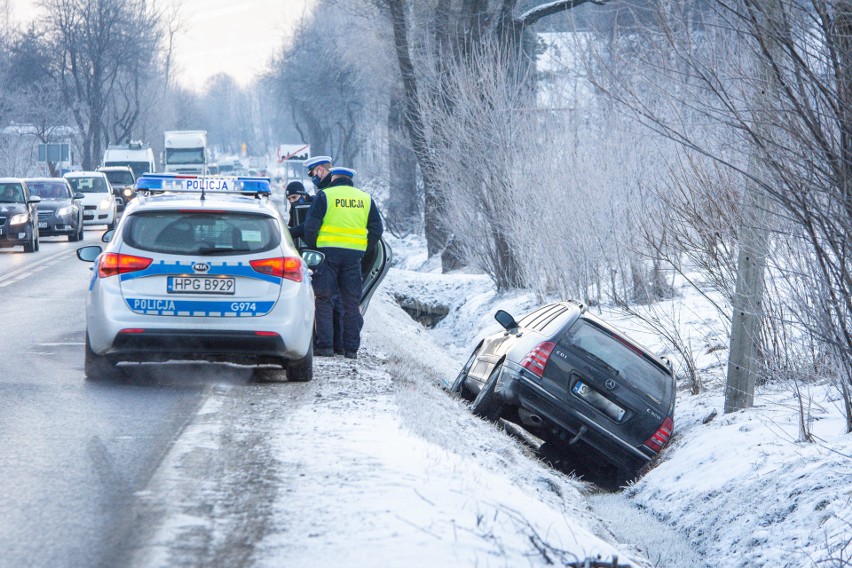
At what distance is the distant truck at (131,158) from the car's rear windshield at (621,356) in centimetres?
4637

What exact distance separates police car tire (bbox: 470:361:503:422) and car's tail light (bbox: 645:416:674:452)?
130 cm

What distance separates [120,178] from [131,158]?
7.24 meters

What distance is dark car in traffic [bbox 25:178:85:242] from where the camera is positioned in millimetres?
31469

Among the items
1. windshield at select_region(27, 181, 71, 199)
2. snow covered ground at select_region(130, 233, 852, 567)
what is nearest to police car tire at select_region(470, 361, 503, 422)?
snow covered ground at select_region(130, 233, 852, 567)

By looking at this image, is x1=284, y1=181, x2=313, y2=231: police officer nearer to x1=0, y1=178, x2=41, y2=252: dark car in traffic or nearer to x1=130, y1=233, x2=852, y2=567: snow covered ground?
x1=130, y1=233, x2=852, y2=567: snow covered ground

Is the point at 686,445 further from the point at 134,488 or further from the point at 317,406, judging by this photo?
the point at 134,488

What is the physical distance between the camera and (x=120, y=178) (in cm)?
4825

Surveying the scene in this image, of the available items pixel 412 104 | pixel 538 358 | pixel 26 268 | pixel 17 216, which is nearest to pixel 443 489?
pixel 538 358

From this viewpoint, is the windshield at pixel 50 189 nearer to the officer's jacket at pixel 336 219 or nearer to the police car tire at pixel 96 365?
the officer's jacket at pixel 336 219

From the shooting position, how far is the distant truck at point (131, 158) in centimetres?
5500

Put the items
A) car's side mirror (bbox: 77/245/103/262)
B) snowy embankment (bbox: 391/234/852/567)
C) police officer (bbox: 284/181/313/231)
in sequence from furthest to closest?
police officer (bbox: 284/181/313/231) < car's side mirror (bbox: 77/245/103/262) < snowy embankment (bbox: 391/234/852/567)

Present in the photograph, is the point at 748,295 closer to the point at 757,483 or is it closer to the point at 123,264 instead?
the point at 757,483

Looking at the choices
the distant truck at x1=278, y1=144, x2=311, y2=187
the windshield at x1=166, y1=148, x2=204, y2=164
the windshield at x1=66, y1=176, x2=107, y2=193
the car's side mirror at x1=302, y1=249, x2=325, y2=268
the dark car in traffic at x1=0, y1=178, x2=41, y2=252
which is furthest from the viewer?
the windshield at x1=166, y1=148, x2=204, y2=164

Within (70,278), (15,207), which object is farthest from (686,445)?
(15,207)
